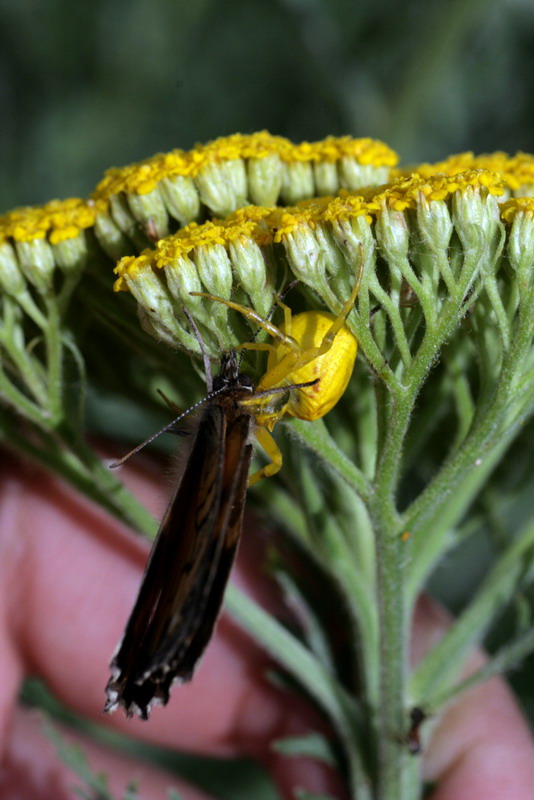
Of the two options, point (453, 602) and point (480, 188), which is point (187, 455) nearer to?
point (480, 188)

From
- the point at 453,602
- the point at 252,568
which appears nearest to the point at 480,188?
the point at 252,568

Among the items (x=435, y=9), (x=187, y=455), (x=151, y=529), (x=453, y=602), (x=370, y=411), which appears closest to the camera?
(x=187, y=455)

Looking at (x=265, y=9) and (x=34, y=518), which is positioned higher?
(x=265, y=9)

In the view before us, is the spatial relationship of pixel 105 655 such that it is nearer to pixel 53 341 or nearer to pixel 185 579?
pixel 53 341

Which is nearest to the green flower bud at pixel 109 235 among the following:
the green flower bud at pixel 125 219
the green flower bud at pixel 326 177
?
the green flower bud at pixel 125 219

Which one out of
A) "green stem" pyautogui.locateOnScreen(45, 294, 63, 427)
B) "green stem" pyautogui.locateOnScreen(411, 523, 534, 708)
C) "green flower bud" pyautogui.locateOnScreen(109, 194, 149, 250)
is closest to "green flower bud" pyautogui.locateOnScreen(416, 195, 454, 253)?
"green flower bud" pyautogui.locateOnScreen(109, 194, 149, 250)
